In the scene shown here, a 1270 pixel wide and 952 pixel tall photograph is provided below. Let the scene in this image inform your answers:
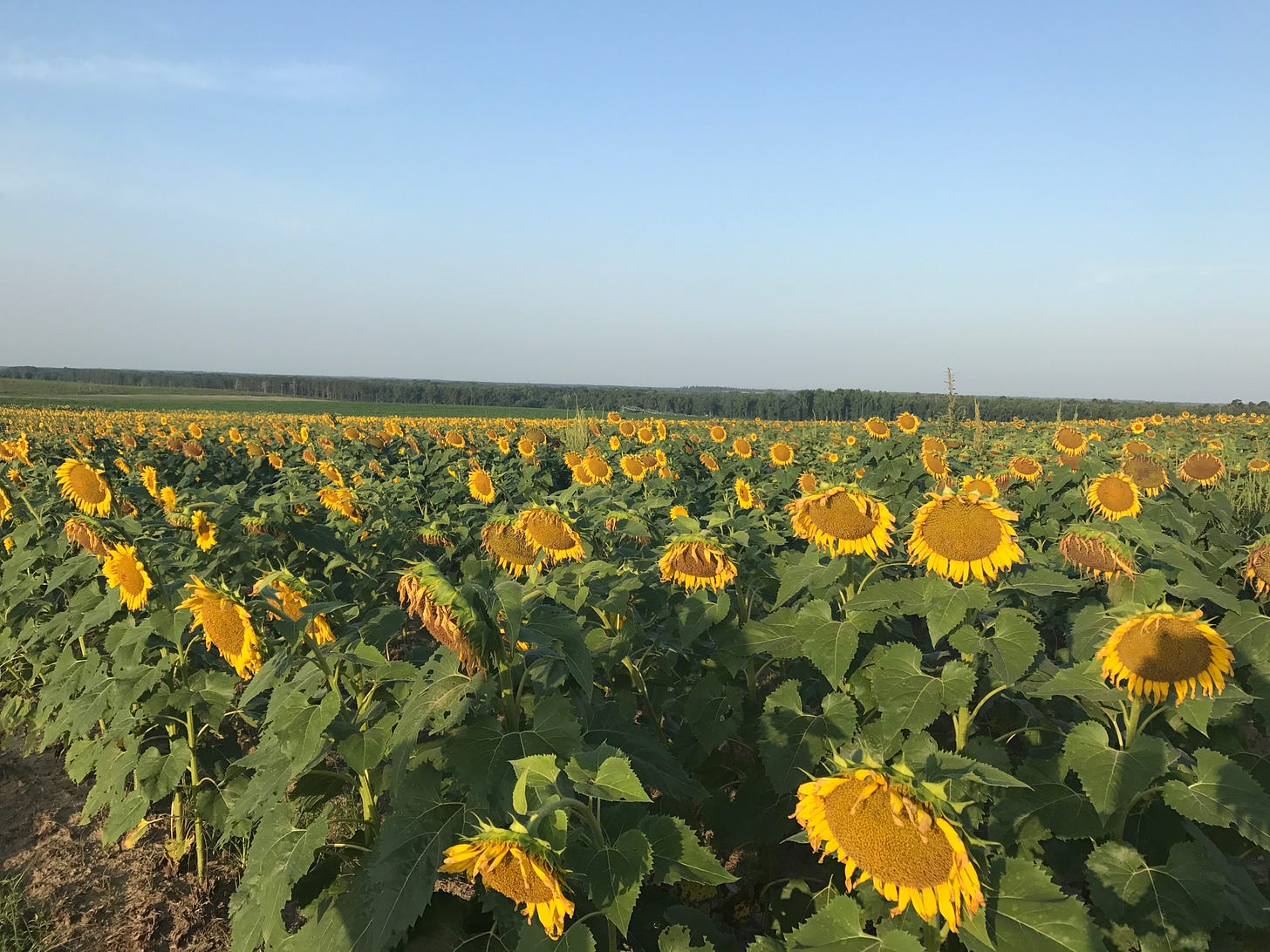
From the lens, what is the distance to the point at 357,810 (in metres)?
3.69

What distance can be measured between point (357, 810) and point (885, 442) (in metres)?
9.43

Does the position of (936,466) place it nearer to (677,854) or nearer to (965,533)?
(965,533)

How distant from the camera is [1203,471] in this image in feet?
24.7

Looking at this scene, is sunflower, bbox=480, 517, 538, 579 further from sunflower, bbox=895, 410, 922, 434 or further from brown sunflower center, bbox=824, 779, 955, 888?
sunflower, bbox=895, 410, 922, 434

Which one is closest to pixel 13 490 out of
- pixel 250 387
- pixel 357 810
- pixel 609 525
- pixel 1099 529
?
pixel 357 810

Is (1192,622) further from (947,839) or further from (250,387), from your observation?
(250,387)

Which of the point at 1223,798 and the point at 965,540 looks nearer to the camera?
the point at 1223,798

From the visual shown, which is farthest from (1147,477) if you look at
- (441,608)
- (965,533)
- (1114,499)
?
(441,608)

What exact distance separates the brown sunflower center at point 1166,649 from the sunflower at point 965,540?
0.51 m

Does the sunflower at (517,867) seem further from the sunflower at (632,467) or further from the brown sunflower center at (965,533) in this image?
the sunflower at (632,467)

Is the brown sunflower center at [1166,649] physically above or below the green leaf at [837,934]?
above

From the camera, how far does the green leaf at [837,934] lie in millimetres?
1816

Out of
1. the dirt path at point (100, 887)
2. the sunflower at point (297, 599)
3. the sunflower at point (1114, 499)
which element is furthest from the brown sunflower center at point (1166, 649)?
the dirt path at point (100, 887)

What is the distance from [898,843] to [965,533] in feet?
4.84
